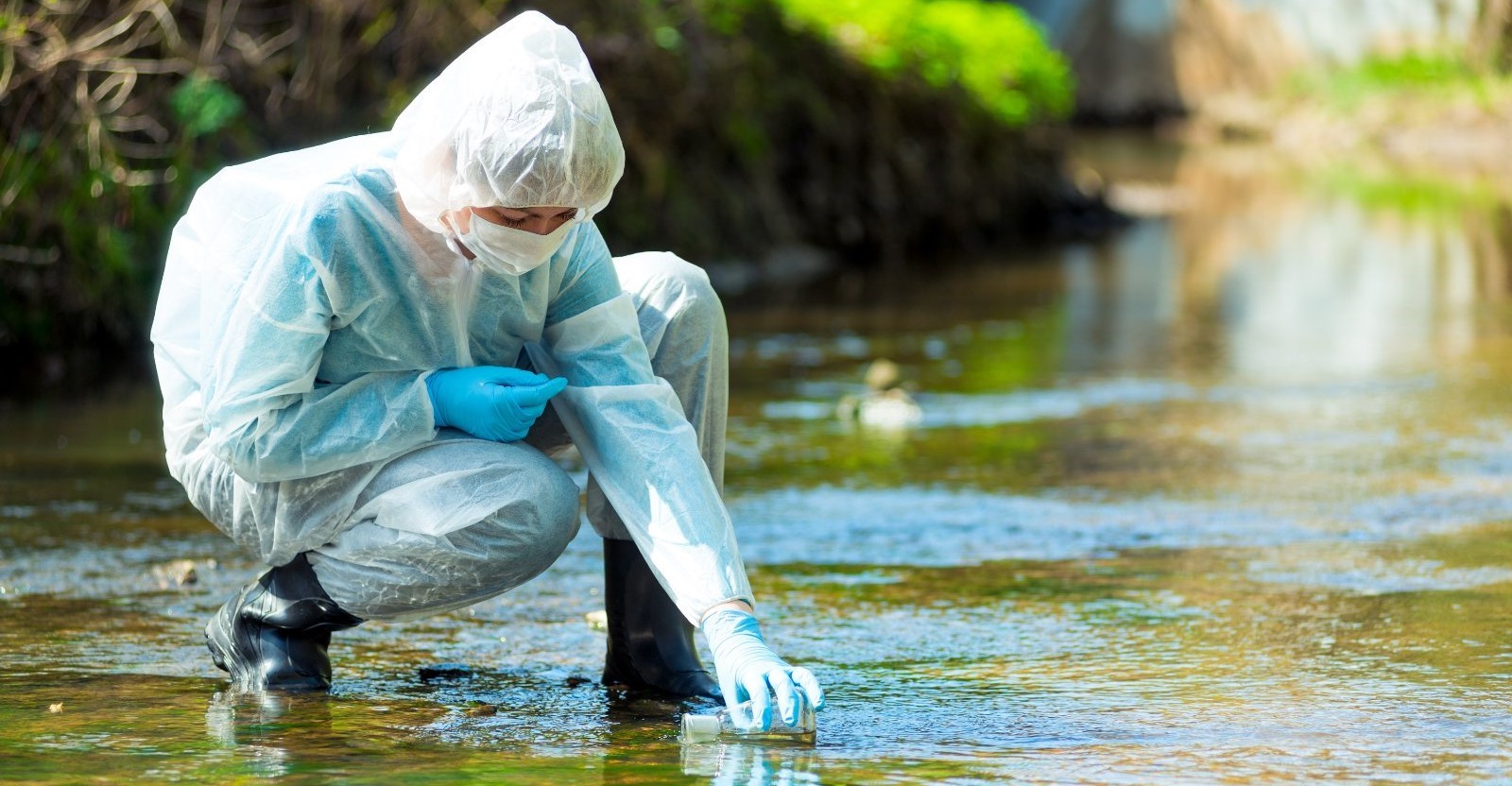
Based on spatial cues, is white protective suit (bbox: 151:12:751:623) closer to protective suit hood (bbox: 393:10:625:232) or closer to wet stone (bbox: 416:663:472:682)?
protective suit hood (bbox: 393:10:625:232)

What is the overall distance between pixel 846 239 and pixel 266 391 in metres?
9.44

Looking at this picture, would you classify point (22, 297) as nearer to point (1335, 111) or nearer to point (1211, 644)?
point (1211, 644)

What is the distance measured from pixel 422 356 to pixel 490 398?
16 centimetres

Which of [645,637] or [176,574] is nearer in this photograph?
[645,637]

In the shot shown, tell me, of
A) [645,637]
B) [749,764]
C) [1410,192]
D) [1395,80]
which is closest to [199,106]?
[645,637]

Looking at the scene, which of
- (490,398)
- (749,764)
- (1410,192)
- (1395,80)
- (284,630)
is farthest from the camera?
(1395,80)

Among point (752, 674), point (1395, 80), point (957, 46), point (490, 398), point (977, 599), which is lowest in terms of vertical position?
point (977, 599)

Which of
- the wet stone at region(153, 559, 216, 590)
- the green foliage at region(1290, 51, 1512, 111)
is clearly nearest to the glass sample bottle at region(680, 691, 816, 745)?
the wet stone at region(153, 559, 216, 590)

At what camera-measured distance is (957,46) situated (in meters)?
13.0

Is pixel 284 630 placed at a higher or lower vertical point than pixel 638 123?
→ lower

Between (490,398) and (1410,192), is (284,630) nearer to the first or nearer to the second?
(490,398)

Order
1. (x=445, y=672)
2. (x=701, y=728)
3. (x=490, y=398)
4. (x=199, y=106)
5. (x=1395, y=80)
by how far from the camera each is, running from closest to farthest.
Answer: (x=701, y=728) < (x=490, y=398) < (x=445, y=672) < (x=199, y=106) < (x=1395, y=80)

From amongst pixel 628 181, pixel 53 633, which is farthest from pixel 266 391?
pixel 628 181

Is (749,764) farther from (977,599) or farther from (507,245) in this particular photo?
(977,599)
